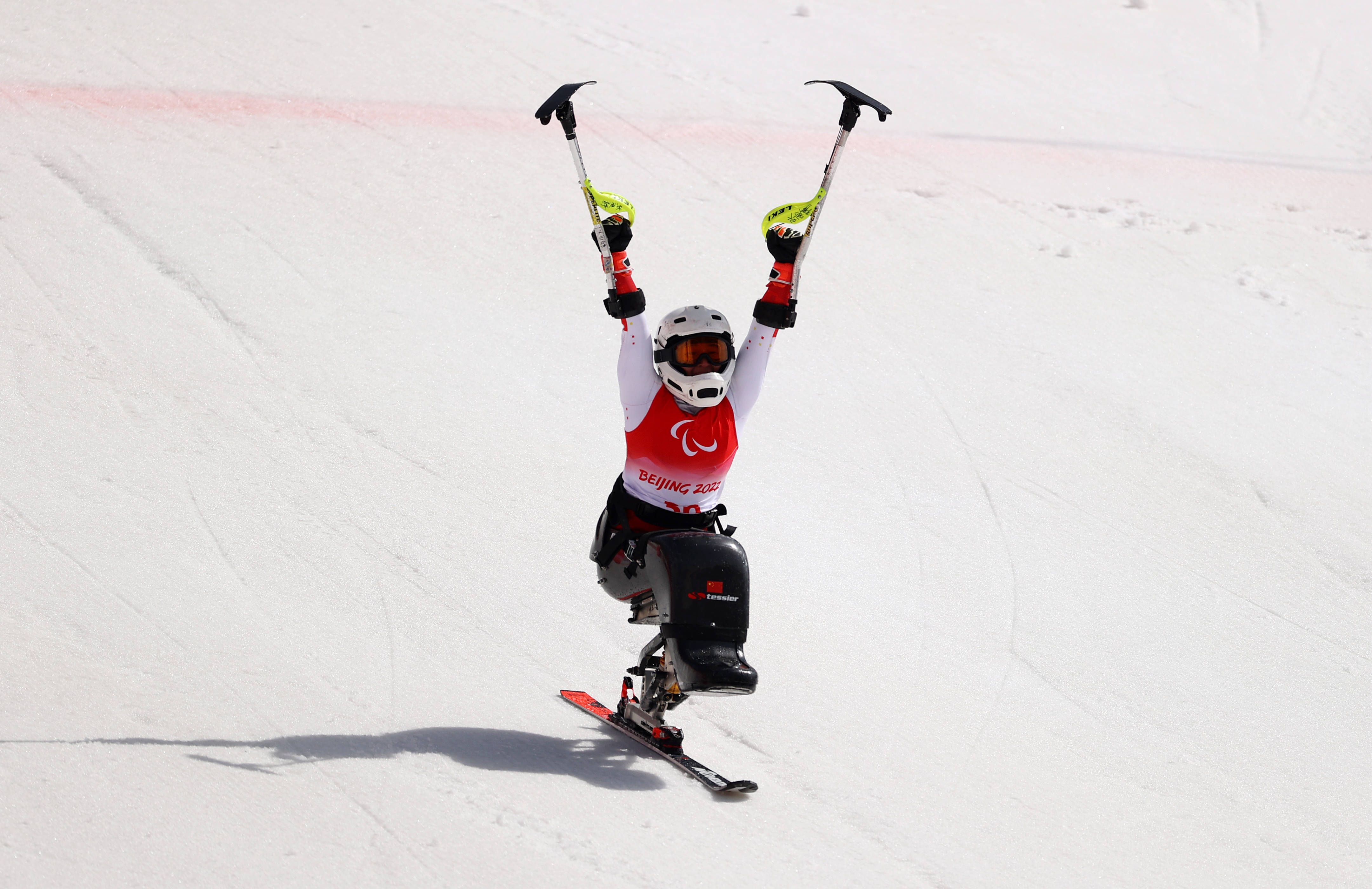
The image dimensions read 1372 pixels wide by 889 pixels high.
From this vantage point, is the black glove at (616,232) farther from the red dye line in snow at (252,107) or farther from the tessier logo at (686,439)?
the red dye line in snow at (252,107)

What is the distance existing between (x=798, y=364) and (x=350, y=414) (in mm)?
3895

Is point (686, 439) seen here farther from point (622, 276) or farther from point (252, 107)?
point (252, 107)

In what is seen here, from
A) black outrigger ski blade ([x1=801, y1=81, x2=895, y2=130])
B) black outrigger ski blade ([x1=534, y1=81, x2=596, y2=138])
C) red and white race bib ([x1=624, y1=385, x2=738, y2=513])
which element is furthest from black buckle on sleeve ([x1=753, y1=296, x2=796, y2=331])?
black outrigger ski blade ([x1=534, y1=81, x2=596, y2=138])

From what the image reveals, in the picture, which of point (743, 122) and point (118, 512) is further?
point (743, 122)

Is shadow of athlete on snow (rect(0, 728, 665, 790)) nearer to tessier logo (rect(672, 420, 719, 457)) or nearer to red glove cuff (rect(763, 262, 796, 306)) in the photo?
tessier logo (rect(672, 420, 719, 457))

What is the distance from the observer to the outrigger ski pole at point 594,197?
6.09 m

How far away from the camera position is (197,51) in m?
15.4

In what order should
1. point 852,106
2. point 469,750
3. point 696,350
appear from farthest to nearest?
1. point 852,106
2. point 696,350
3. point 469,750

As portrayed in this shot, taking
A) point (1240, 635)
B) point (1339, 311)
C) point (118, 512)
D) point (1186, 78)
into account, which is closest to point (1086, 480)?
point (1240, 635)

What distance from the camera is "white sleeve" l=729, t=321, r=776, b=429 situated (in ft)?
20.6

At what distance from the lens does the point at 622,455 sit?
988 centimetres

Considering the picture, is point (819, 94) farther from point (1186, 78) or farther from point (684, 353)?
point (684, 353)

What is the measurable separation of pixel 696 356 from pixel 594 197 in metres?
0.87

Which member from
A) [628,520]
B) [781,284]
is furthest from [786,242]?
[628,520]
